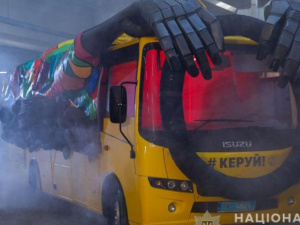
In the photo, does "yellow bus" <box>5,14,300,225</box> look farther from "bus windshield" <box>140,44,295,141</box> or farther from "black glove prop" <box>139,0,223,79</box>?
"black glove prop" <box>139,0,223,79</box>

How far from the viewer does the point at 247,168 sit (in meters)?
5.95

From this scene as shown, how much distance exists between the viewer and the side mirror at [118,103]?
5.86 m

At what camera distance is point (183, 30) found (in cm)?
564

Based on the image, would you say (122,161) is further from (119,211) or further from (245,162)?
(245,162)

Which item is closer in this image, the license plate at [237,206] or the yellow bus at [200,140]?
the yellow bus at [200,140]

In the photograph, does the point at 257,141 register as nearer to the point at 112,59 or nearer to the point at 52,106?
the point at 112,59

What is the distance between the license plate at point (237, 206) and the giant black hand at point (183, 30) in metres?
1.26

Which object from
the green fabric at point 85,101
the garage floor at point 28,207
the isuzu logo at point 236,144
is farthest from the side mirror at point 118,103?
the garage floor at point 28,207

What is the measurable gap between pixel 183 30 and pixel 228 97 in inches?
36.0

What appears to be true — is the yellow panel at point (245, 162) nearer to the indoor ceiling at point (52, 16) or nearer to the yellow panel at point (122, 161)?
the yellow panel at point (122, 161)

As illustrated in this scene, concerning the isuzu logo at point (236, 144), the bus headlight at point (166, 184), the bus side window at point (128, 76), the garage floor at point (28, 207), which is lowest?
the garage floor at point (28, 207)

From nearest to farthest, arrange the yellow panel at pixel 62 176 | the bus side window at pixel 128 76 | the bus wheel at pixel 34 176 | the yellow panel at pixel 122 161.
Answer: the yellow panel at pixel 122 161
the bus side window at pixel 128 76
the yellow panel at pixel 62 176
the bus wheel at pixel 34 176

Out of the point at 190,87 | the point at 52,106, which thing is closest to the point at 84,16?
the point at 52,106

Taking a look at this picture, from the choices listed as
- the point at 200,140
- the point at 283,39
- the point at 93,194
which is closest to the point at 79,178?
the point at 93,194
